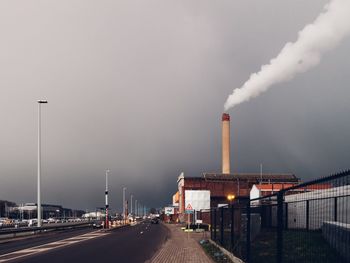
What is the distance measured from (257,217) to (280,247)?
18939mm

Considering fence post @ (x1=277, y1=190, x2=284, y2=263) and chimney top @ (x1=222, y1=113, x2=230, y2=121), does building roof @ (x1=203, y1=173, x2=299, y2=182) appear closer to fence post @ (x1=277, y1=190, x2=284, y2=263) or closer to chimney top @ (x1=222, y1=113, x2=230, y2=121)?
chimney top @ (x1=222, y1=113, x2=230, y2=121)

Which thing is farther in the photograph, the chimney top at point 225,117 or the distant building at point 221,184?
the distant building at point 221,184

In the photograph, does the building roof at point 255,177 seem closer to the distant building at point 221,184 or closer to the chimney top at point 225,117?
the distant building at point 221,184

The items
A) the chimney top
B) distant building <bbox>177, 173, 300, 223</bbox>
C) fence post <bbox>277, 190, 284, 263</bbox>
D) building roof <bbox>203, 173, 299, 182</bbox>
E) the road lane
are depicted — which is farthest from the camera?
building roof <bbox>203, 173, 299, 182</bbox>

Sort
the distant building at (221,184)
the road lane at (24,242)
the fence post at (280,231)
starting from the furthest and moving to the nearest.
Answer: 1. the distant building at (221,184)
2. the road lane at (24,242)
3. the fence post at (280,231)

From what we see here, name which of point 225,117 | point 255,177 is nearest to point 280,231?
point 225,117

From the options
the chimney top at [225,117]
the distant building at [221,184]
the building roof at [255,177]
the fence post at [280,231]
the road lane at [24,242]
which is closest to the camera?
the fence post at [280,231]

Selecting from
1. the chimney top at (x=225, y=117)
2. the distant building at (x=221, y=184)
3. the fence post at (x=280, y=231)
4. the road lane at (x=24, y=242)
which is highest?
the chimney top at (x=225, y=117)

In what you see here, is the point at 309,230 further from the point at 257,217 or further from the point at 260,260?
the point at 257,217

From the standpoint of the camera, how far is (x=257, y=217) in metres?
27.9

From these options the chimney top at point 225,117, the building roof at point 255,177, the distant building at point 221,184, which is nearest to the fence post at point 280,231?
the chimney top at point 225,117

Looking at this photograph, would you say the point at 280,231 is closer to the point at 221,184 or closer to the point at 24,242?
the point at 24,242

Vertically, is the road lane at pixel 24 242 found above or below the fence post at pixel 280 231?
below

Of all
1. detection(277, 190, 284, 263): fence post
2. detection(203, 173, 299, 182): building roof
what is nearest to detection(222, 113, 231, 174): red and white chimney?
detection(203, 173, 299, 182): building roof
